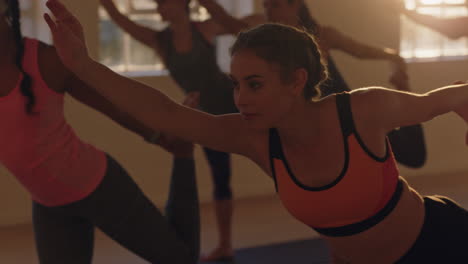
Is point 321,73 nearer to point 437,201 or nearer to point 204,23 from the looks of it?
point 437,201

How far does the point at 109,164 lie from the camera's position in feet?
5.93

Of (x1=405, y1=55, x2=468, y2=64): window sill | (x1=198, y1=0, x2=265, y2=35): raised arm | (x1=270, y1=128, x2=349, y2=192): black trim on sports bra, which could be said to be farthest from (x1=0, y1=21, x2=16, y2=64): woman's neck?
(x1=405, y1=55, x2=468, y2=64): window sill

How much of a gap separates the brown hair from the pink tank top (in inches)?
19.7

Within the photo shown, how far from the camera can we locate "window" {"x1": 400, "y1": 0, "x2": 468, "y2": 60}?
553 centimetres

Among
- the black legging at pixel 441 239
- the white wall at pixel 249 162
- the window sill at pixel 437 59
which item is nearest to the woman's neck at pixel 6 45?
the black legging at pixel 441 239

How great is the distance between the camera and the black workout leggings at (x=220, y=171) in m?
3.20

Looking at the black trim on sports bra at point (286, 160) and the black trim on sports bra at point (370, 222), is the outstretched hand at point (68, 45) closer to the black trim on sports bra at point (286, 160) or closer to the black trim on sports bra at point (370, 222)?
the black trim on sports bra at point (286, 160)

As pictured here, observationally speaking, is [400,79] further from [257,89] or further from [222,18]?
[257,89]

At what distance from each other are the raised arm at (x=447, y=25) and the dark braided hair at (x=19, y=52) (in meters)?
1.53

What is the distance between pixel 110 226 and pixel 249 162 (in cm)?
293

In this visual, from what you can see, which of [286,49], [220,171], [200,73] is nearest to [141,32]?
[200,73]

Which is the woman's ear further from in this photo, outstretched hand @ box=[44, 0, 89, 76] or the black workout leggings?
the black workout leggings

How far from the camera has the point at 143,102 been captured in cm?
142

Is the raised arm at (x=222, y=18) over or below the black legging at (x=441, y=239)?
over
